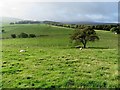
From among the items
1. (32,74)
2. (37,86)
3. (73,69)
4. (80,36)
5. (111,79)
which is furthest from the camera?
Answer: (80,36)

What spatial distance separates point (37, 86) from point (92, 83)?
8.26ft

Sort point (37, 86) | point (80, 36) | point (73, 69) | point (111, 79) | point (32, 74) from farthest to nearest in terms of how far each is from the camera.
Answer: point (80, 36) < point (73, 69) < point (32, 74) < point (111, 79) < point (37, 86)

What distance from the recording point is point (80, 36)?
51.1 m

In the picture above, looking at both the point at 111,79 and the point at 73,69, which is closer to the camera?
the point at 111,79

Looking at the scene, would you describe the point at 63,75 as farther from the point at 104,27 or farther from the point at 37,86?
the point at 104,27

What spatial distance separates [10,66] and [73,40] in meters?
39.3

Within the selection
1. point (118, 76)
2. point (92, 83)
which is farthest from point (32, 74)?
point (118, 76)

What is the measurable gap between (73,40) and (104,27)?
206 feet

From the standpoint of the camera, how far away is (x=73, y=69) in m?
14.1

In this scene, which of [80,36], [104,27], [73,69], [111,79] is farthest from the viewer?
[104,27]

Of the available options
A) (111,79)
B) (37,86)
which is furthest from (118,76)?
(37,86)

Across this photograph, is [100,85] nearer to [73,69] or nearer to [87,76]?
[87,76]

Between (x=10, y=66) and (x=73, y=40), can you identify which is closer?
(x=10, y=66)

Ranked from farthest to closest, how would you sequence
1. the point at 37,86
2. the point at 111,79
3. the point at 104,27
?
the point at 104,27, the point at 111,79, the point at 37,86
